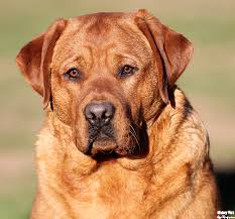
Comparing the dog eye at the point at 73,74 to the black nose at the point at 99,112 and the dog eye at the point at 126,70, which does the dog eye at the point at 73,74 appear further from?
the black nose at the point at 99,112

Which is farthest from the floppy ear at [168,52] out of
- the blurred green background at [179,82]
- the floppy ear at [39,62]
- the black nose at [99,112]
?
the blurred green background at [179,82]

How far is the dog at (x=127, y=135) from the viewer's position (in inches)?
335

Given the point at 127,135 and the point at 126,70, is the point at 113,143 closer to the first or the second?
the point at 127,135

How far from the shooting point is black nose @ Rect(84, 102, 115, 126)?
8.18m

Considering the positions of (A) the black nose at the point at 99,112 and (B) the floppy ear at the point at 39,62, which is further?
(B) the floppy ear at the point at 39,62

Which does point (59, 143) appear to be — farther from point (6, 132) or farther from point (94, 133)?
point (6, 132)

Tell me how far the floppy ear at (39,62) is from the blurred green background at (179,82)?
226 centimetres

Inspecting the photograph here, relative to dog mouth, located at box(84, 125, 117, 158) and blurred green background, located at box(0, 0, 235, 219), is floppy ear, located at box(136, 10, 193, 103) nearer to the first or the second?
dog mouth, located at box(84, 125, 117, 158)

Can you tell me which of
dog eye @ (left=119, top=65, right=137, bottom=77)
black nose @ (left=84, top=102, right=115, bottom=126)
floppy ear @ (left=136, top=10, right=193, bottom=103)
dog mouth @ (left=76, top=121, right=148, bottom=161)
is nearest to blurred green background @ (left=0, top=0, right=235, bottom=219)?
dog mouth @ (left=76, top=121, right=148, bottom=161)

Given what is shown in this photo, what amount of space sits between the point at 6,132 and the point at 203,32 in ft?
33.2

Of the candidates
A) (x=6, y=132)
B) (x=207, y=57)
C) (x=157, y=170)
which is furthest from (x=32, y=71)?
(x=207, y=57)

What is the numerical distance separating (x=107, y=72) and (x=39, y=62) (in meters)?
0.63

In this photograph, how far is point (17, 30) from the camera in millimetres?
25328

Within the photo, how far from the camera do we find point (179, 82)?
17.9 metres
